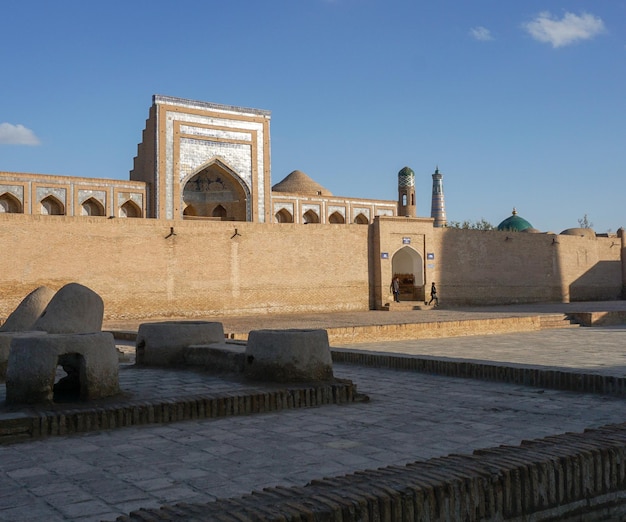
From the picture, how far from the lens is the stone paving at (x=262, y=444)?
2883 millimetres

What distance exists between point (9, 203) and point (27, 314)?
17750mm

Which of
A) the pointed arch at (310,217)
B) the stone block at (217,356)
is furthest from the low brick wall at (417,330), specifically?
the pointed arch at (310,217)

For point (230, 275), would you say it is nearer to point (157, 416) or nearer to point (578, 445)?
point (157, 416)

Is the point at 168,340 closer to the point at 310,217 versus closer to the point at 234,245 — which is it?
the point at 234,245

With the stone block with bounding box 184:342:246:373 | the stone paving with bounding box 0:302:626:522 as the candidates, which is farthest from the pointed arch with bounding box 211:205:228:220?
the stone paving with bounding box 0:302:626:522

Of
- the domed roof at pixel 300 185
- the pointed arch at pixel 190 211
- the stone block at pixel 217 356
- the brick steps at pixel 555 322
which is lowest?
the brick steps at pixel 555 322

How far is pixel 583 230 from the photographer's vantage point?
104 ft

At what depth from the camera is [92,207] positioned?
24875mm

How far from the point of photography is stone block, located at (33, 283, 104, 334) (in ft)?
21.5

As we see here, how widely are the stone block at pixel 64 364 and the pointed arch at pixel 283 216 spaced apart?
2441 centimetres

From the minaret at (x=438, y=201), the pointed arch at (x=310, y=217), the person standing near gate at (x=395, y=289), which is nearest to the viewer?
the person standing near gate at (x=395, y=289)

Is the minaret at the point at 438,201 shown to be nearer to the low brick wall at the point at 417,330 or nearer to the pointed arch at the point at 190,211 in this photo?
the pointed arch at the point at 190,211

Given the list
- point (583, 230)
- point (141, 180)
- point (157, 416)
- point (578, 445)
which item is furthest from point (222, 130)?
point (578, 445)

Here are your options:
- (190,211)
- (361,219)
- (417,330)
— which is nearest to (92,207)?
(190,211)
